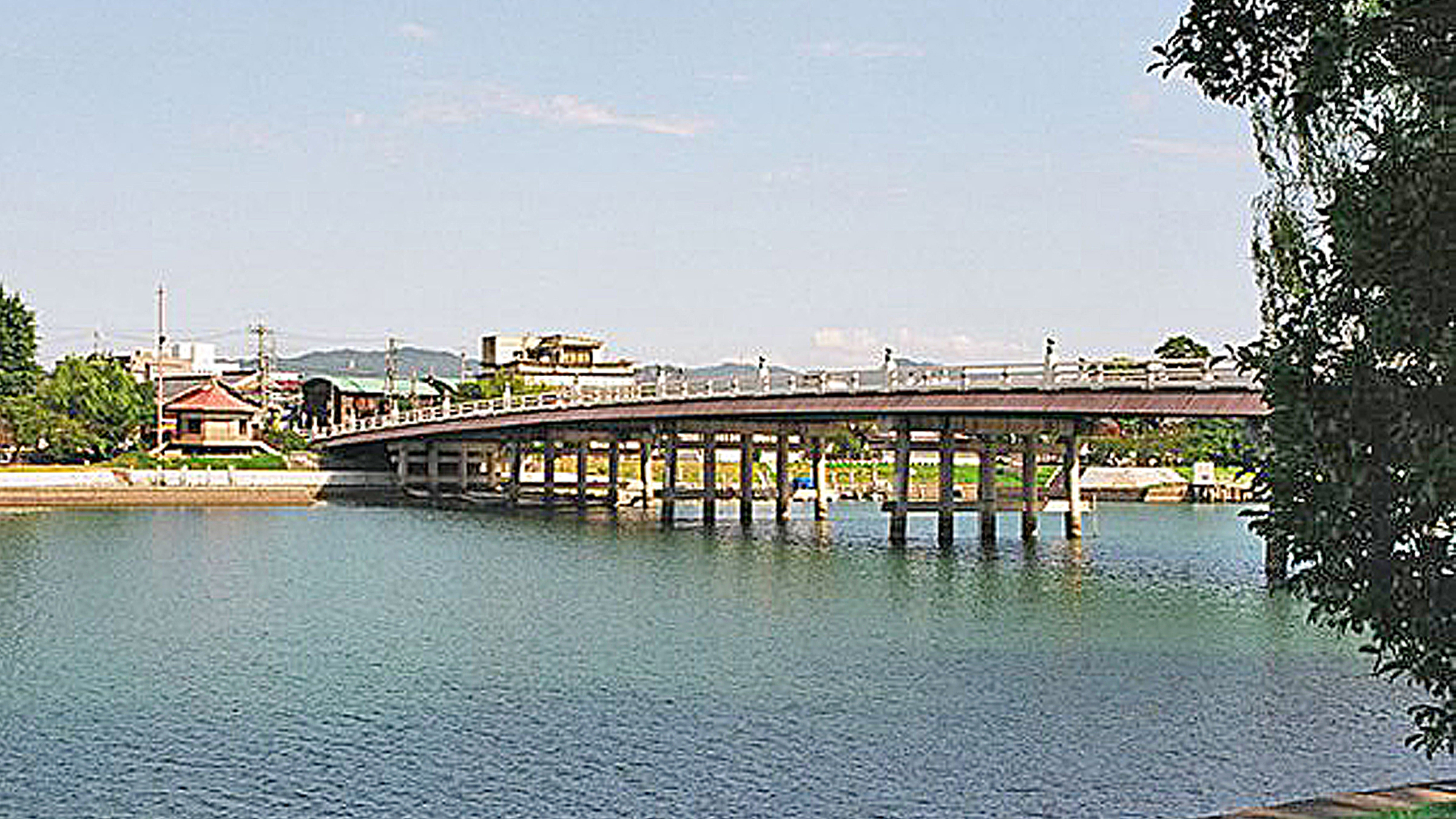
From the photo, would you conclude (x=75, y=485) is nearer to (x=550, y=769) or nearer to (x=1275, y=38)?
(x=550, y=769)

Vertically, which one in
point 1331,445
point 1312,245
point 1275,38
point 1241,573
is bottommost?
point 1241,573

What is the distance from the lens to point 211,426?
389ft

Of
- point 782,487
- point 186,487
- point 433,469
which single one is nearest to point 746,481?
point 782,487

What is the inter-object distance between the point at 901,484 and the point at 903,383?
457 centimetres

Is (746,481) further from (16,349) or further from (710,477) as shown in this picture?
(16,349)

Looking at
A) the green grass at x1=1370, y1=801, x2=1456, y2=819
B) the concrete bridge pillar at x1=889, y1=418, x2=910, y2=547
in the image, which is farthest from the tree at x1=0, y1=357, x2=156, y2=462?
the green grass at x1=1370, y1=801, x2=1456, y2=819

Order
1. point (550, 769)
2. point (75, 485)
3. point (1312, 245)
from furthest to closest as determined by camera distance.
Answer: point (75, 485), point (550, 769), point (1312, 245)

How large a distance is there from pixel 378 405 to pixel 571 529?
9196 centimetres

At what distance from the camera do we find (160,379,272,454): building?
118 metres

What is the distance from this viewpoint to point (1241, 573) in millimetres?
60719

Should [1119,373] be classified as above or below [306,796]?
above

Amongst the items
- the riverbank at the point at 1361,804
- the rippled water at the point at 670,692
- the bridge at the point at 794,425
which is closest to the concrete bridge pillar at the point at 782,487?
the bridge at the point at 794,425

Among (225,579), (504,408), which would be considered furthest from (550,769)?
(504,408)

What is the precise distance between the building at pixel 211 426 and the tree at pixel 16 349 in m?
8.42
